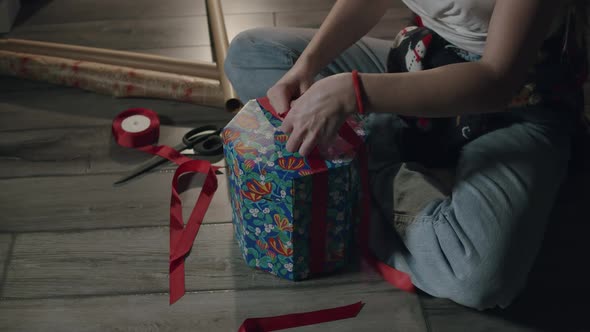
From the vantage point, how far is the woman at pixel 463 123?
3.03ft

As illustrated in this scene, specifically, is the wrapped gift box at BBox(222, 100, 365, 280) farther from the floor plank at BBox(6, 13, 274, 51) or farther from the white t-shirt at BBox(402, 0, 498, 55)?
the floor plank at BBox(6, 13, 274, 51)

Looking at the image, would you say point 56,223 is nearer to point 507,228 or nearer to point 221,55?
point 221,55

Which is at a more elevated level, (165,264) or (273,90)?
(273,90)

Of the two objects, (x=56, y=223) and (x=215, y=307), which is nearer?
(x=215, y=307)

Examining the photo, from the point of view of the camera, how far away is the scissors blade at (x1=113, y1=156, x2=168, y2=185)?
136 cm

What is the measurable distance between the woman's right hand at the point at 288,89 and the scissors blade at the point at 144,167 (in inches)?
16.7

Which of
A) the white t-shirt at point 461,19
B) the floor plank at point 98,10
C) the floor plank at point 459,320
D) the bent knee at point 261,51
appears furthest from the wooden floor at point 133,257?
the floor plank at point 98,10

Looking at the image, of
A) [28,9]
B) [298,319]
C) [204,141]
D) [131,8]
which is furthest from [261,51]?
[28,9]

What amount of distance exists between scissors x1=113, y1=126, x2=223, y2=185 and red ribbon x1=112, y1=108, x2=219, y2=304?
2cm

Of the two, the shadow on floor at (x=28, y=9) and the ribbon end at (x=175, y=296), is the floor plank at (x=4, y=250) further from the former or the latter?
the shadow on floor at (x=28, y=9)

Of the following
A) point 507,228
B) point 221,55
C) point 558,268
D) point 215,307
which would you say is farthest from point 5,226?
point 558,268

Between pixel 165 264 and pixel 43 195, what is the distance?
14.0 inches

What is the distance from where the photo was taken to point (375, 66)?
1.32 meters

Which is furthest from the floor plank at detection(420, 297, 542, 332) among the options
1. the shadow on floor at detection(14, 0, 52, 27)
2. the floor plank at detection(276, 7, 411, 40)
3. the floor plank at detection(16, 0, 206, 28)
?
the shadow on floor at detection(14, 0, 52, 27)
